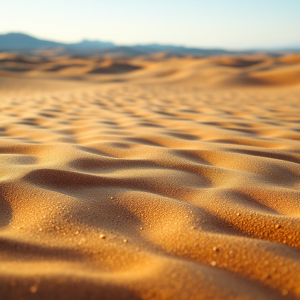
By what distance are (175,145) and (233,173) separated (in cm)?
66

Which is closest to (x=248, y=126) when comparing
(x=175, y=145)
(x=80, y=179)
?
(x=175, y=145)

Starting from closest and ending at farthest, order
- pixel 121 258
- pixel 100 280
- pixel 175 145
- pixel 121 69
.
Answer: pixel 100 280, pixel 121 258, pixel 175 145, pixel 121 69

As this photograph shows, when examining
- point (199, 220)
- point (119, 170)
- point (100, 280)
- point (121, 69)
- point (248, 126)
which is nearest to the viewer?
point (100, 280)

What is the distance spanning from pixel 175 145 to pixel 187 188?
802mm

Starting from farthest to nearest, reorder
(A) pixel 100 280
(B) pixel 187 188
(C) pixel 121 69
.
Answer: (C) pixel 121 69 < (B) pixel 187 188 < (A) pixel 100 280

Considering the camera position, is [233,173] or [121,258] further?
[233,173]

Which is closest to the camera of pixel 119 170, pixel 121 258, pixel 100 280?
pixel 100 280

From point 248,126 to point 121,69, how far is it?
56.4 feet

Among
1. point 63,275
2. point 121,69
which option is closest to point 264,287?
point 63,275

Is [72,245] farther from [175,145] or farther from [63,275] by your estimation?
[175,145]

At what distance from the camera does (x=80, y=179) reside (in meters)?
1.35

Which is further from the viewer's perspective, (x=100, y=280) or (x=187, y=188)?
(x=187, y=188)

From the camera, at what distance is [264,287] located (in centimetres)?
72

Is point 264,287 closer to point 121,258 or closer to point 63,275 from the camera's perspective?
point 121,258
